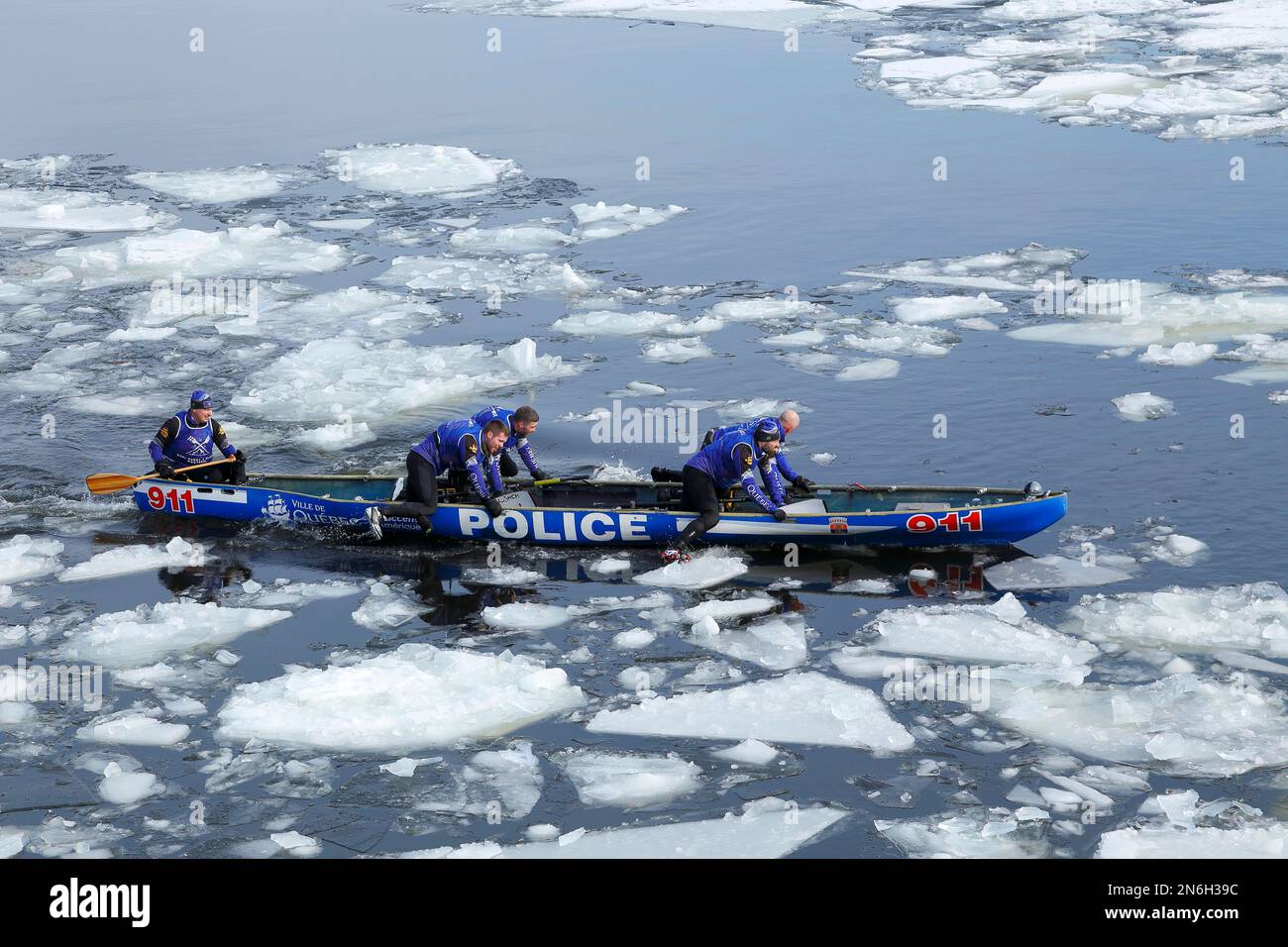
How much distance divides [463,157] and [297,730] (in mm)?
21010

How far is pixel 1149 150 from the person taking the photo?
30.5 metres

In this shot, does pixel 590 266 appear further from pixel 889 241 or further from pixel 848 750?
pixel 848 750

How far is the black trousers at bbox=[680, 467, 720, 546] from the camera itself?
15102 millimetres

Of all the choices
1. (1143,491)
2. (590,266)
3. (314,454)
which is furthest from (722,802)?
(590,266)

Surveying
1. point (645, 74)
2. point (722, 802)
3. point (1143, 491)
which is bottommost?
point (722, 802)

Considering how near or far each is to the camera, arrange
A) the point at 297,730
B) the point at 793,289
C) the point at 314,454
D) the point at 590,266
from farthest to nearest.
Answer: the point at 590,266, the point at 793,289, the point at 314,454, the point at 297,730

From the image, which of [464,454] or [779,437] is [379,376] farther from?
[779,437]

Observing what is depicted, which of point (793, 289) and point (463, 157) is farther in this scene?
point (463, 157)

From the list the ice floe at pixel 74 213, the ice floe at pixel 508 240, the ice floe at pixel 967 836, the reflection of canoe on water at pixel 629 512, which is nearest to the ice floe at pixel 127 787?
the reflection of canoe on water at pixel 629 512

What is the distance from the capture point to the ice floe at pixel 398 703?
38.1 feet

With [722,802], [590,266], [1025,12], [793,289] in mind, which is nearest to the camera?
[722,802]

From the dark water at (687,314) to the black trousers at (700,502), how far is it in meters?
0.79

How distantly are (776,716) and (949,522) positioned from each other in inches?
157

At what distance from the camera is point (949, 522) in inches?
585
